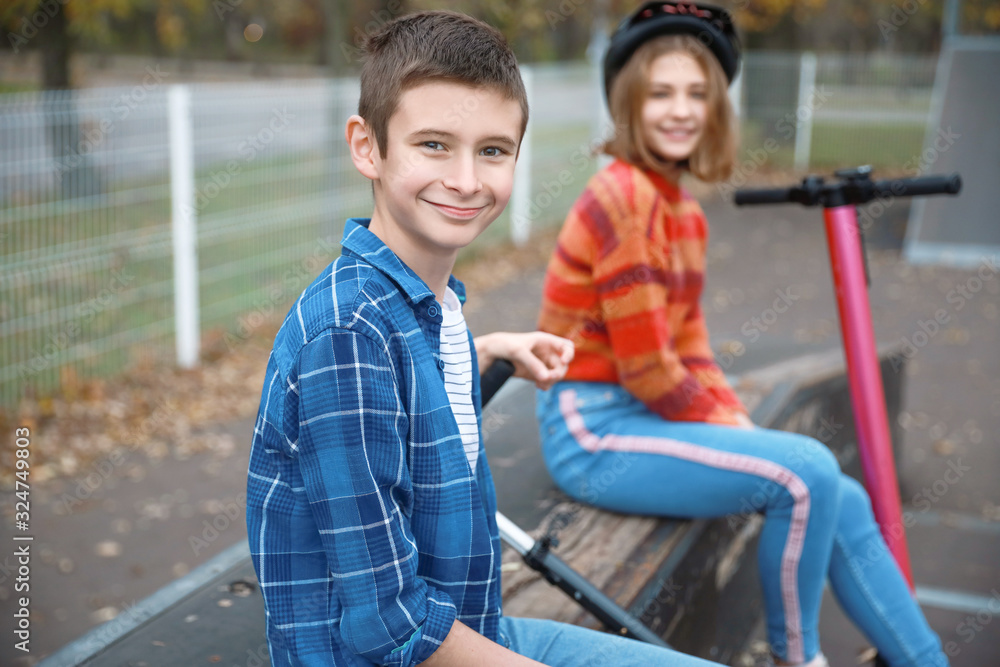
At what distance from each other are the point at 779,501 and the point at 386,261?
4.21 feet

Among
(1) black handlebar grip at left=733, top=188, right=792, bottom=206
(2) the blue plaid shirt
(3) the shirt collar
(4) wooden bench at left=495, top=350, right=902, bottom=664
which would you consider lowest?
(4) wooden bench at left=495, top=350, right=902, bottom=664

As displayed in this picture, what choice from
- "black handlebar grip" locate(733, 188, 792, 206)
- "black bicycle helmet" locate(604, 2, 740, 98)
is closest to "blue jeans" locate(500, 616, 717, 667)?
"black handlebar grip" locate(733, 188, 792, 206)

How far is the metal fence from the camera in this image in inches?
185

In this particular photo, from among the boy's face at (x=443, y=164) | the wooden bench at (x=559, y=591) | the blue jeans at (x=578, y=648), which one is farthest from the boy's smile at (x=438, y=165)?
the wooden bench at (x=559, y=591)

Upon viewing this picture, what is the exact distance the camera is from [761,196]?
2461 mm

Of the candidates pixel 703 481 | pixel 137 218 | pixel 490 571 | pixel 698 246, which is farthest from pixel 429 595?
pixel 137 218

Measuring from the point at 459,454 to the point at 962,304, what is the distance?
7.24m

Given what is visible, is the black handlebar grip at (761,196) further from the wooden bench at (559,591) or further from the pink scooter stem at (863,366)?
the wooden bench at (559,591)

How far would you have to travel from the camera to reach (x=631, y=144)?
247 cm

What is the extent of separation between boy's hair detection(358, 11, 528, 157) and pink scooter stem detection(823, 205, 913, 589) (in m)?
1.29

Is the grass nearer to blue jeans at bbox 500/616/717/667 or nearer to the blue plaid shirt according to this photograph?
blue jeans at bbox 500/616/717/667

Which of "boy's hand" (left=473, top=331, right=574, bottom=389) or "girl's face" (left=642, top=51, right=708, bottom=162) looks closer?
"boy's hand" (left=473, top=331, right=574, bottom=389)

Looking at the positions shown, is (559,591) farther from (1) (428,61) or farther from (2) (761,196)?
(1) (428,61)

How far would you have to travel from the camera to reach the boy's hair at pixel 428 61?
4.13 feet
